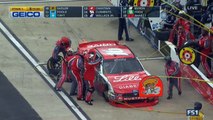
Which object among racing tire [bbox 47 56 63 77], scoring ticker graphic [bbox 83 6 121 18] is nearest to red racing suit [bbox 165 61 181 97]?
scoring ticker graphic [bbox 83 6 121 18]

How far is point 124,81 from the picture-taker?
26.8 m

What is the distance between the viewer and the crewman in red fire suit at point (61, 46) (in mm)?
28641

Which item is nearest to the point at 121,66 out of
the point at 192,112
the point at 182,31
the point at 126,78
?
the point at 126,78

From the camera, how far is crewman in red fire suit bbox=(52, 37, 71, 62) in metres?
28.6

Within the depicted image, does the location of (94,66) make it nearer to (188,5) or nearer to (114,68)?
(114,68)

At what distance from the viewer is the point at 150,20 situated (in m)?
32.6

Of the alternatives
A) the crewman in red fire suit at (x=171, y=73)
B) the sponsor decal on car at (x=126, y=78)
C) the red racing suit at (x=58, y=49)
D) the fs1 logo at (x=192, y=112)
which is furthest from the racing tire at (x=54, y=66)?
the fs1 logo at (x=192, y=112)

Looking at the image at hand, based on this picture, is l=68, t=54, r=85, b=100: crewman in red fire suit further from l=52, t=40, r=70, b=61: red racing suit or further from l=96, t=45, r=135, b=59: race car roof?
l=52, t=40, r=70, b=61: red racing suit

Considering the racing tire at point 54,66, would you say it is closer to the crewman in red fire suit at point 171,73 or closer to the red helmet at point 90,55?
Result: the red helmet at point 90,55

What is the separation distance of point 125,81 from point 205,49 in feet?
11.5

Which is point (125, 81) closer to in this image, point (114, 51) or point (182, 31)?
point (114, 51)

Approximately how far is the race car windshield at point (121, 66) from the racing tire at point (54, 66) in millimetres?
2255

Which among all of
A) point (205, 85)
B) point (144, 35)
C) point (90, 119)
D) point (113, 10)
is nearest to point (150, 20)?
point (144, 35)

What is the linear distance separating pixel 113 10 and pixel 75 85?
319 cm
